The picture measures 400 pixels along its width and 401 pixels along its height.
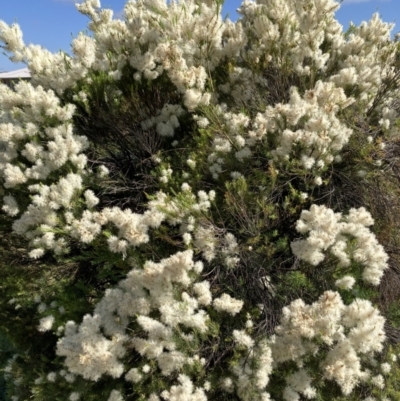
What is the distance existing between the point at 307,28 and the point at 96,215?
116 inches

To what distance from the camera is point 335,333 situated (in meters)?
2.50

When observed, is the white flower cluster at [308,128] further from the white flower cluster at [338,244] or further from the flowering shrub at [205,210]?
the white flower cluster at [338,244]

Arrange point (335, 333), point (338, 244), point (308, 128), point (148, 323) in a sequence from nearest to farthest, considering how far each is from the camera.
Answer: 1. point (335, 333)
2. point (148, 323)
3. point (338, 244)
4. point (308, 128)

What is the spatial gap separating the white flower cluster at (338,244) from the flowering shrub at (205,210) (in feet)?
0.05

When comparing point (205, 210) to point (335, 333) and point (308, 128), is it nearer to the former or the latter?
point (308, 128)

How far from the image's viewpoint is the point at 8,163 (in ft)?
11.7

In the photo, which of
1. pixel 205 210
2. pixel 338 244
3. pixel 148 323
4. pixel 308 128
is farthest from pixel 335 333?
pixel 308 128

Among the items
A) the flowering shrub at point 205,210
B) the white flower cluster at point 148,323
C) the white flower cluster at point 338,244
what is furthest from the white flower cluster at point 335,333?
the white flower cluster at point 148,323

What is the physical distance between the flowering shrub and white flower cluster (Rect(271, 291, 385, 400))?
0.04 feet

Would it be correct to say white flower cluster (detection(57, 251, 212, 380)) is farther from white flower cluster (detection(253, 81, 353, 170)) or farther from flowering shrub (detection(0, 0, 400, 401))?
white flower cluster (detection(253, 81, 353, 170))

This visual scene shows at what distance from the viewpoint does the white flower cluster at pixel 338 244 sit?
2.77 meters

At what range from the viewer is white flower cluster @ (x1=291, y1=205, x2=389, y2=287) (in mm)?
2768

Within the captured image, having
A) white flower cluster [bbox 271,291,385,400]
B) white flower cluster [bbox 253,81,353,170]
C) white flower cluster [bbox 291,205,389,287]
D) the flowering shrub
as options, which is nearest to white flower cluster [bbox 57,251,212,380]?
the flowering shrub

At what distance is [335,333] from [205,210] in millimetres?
1444
